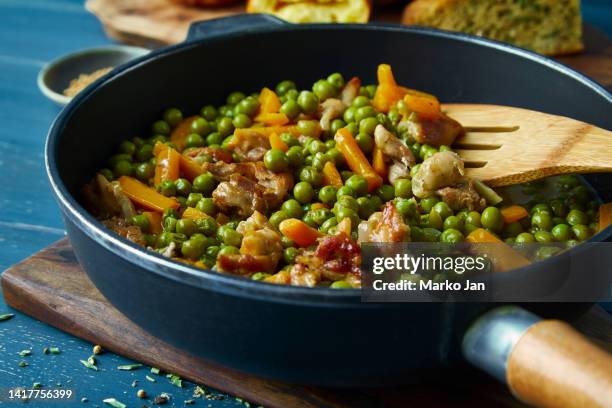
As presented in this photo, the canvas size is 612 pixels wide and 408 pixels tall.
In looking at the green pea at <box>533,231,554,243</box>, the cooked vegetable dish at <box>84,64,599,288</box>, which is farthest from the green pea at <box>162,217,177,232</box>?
the green pea at <box>533,231,554,243</box>

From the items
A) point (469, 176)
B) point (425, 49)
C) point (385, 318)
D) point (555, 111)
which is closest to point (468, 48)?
point (425, 49)

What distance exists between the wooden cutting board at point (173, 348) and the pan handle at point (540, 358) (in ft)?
0.82

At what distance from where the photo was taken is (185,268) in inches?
82.9

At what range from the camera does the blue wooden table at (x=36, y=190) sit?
2643mm

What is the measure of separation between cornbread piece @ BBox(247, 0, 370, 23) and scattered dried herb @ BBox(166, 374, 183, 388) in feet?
8.63

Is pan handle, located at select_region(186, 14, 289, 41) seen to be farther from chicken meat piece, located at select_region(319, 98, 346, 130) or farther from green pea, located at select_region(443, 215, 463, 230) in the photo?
green pea, located at select_region(443, 215, 463, 230)

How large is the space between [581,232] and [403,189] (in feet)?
2.17

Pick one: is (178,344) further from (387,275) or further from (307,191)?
(307,191)

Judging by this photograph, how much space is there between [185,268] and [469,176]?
4.57 feet

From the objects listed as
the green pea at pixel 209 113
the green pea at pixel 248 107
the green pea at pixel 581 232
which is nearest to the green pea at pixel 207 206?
the green pea at pixel 248 107

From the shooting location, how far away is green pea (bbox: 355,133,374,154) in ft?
10.7

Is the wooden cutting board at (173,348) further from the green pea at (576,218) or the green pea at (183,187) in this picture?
the green pea at (183,187)

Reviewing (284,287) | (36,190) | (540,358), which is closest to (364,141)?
(284,287)

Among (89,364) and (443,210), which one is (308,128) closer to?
(443,210)
